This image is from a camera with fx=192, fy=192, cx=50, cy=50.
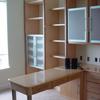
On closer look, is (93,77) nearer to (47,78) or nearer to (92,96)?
(92,96)

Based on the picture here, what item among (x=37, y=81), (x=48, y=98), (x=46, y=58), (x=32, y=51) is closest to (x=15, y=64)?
(x=32, y=51)

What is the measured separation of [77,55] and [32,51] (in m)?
1.22

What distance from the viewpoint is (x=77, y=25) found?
3.88m

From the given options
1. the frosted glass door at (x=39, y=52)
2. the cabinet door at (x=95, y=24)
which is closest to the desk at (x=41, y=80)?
the cabinet door at (x=95, y=24)

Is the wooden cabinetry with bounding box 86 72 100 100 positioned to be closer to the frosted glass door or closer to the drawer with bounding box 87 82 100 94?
the drawer with bounding box 87 82 100 94

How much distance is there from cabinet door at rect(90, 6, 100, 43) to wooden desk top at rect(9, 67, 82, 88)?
68 cm

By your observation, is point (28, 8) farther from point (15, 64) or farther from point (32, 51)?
point (15, 64)

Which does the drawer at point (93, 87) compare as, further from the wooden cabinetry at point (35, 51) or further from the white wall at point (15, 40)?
the white wall at point (15, 40)

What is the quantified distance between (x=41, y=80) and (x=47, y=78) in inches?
5.4

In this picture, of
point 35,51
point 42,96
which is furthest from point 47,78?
point 35,51

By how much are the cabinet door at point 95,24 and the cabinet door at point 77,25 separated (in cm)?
14

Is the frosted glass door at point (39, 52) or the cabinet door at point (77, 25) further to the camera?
the frosted glass door at point (39, 52)

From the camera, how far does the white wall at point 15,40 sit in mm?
4801

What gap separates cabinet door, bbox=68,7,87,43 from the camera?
3771 millimetres
